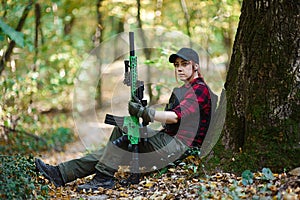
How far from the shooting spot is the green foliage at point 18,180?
3.53 metres

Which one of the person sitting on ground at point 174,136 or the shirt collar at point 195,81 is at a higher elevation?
the shirt collar at point 195,81

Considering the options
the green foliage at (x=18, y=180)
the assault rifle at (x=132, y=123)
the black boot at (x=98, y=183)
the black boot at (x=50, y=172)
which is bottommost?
the black boot at (x=98, y=183)

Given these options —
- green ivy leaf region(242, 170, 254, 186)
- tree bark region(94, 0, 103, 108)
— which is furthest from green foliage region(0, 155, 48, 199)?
tree bark region(94, 0, 103, 108)

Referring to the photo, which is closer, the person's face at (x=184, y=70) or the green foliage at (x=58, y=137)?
the person's face at (x=184, y=70)

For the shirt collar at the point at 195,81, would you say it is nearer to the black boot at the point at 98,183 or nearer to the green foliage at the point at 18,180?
the black boot at the point at 98,183

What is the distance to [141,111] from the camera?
169 inches

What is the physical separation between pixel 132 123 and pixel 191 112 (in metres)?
0.66

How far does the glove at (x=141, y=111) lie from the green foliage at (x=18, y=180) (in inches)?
46.2

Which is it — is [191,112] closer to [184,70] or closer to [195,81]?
[195,81]

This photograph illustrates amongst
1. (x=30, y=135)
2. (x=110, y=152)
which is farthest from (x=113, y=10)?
(x=110, y=152)

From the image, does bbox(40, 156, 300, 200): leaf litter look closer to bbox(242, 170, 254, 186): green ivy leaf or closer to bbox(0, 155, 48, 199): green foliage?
bbox(242, 170, 254, 186): green ivy leaf

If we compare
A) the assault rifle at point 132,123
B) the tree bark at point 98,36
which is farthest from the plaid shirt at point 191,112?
the tree bark at point 98,36

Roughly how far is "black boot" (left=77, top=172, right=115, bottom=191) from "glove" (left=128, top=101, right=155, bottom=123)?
894 mm

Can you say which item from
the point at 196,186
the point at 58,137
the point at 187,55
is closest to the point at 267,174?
the point at 196,186
